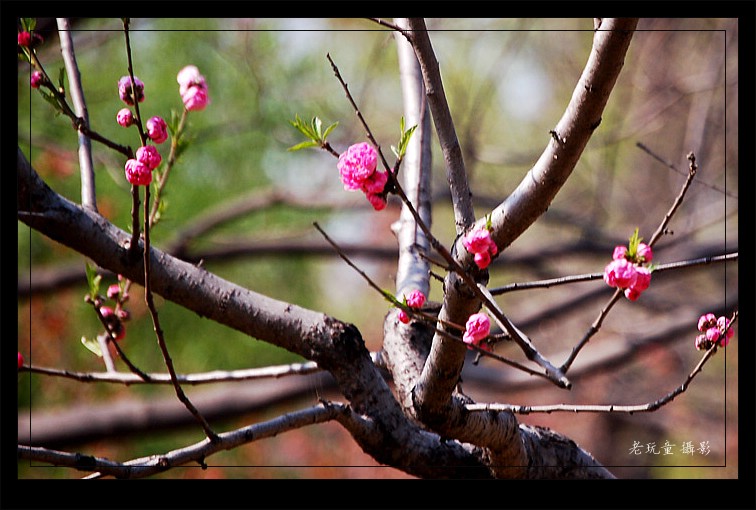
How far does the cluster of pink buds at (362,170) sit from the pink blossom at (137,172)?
9.2 inches

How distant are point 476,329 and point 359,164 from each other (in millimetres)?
214

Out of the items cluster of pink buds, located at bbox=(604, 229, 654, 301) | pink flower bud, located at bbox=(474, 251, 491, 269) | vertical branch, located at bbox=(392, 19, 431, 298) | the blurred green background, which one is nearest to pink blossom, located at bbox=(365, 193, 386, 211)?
pink flower bud, located at bbox=(474, 251, 491, 269)

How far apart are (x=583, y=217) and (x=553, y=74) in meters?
0.73

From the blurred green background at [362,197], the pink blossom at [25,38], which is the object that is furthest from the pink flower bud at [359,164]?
the blurred green background at [362,197]

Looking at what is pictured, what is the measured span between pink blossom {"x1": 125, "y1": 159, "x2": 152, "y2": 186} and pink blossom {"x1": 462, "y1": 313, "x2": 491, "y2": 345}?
14.8 inches

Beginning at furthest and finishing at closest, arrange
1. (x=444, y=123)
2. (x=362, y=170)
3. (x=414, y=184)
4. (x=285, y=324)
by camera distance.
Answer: (x=414, y=184), (x=285, y=324), (x=444, y=123), (x=362, y=170)

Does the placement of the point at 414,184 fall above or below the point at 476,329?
above

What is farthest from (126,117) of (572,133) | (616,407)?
(616,407)

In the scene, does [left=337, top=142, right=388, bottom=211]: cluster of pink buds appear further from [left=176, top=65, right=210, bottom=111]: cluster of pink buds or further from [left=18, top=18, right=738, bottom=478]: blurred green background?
[left=18, top=18, right=738, bottom=478]: blurred green background

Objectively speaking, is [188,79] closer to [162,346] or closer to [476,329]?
[162,346]

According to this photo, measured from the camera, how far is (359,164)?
66cm

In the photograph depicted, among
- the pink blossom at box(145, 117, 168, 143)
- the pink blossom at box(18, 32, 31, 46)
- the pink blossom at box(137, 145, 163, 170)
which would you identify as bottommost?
the pink blossom at box(137, 145, 163, 170)

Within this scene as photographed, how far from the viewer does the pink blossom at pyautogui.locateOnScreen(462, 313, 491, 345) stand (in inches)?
29.1

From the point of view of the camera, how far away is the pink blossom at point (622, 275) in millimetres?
699
